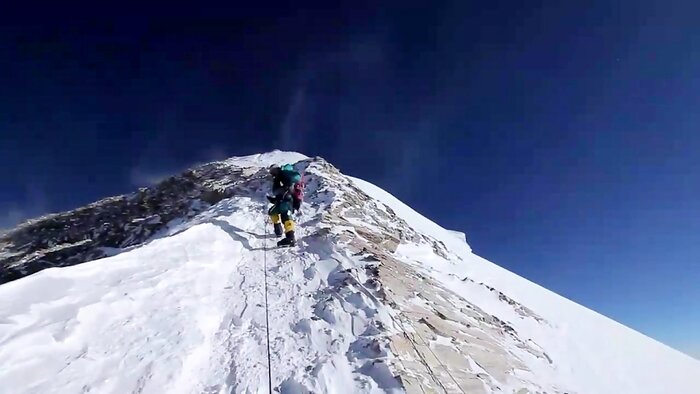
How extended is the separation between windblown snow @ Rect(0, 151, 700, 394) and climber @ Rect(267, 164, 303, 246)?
64cm

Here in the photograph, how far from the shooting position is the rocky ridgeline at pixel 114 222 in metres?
23.4

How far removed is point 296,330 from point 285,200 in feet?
21.1

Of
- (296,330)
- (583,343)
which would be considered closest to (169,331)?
(296,330)

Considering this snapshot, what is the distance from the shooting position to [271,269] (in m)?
9.46

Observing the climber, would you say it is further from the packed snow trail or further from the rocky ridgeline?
the rocky ridgeline

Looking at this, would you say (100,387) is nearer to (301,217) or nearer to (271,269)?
(271,269)

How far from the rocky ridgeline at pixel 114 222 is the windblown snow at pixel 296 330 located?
13325mm

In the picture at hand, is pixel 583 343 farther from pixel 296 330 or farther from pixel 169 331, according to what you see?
pixel 169 331

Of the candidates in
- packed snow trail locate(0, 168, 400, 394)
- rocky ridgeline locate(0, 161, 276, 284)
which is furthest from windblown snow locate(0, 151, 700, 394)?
rocky ridgeline locate(0, 161, 276, 284)

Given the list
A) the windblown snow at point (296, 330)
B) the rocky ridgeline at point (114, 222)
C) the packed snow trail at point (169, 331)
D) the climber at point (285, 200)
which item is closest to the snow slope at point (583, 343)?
the windblown snow at point (296, 330)

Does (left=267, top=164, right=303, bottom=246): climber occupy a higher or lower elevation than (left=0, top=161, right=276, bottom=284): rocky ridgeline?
lower

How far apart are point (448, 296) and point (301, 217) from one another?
22.9ft

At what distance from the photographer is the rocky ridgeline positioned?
920 inches

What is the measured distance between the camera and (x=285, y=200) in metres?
12.4
